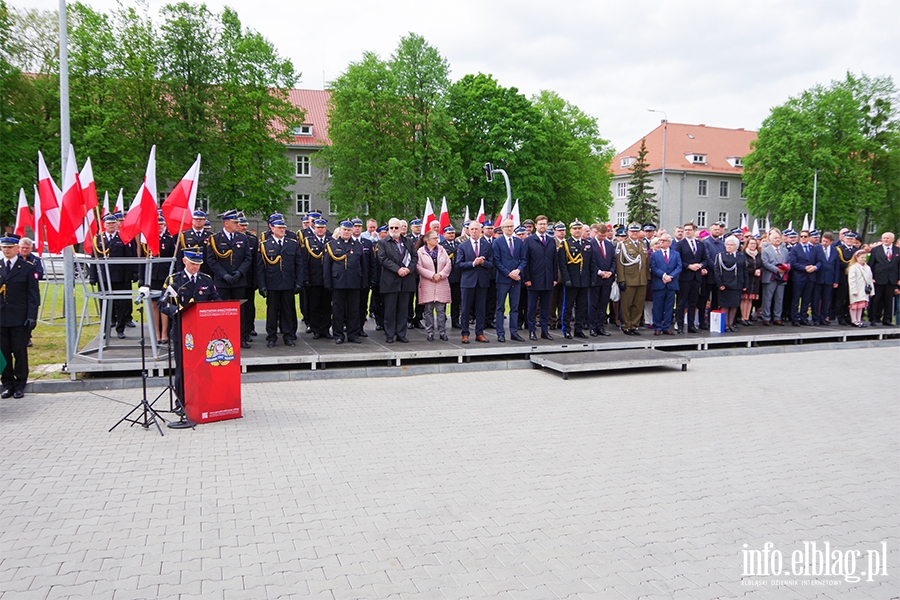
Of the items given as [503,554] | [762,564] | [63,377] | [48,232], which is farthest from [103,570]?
[48,232]

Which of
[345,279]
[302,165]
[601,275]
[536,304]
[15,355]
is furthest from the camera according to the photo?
[302,165]

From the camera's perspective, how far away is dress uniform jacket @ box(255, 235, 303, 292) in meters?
11.4

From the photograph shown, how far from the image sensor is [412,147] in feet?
146

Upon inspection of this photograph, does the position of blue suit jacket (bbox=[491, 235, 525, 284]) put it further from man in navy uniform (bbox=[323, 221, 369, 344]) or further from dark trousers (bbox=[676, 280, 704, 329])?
dark trousers (bbox=[676, 280, 704, 329])

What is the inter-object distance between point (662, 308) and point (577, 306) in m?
2.09

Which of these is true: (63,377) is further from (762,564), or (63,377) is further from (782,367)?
(782,367)

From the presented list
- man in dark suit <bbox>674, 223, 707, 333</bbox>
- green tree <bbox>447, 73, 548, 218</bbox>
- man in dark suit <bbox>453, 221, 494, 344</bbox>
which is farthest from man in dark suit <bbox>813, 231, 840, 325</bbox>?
green tree <bbox>447, 73, 548, 218</bbox>

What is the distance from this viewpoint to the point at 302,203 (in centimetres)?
5794

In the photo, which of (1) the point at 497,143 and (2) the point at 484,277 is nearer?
(2) the point at 484,277

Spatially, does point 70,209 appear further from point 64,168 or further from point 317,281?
point 317,281

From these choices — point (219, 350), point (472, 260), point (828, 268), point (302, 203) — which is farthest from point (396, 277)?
point (302, 203)

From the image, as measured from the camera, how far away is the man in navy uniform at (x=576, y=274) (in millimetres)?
13211

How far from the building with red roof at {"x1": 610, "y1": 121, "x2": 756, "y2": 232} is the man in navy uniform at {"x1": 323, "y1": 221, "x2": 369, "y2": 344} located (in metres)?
57.7

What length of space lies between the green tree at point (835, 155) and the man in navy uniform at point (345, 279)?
159ft
